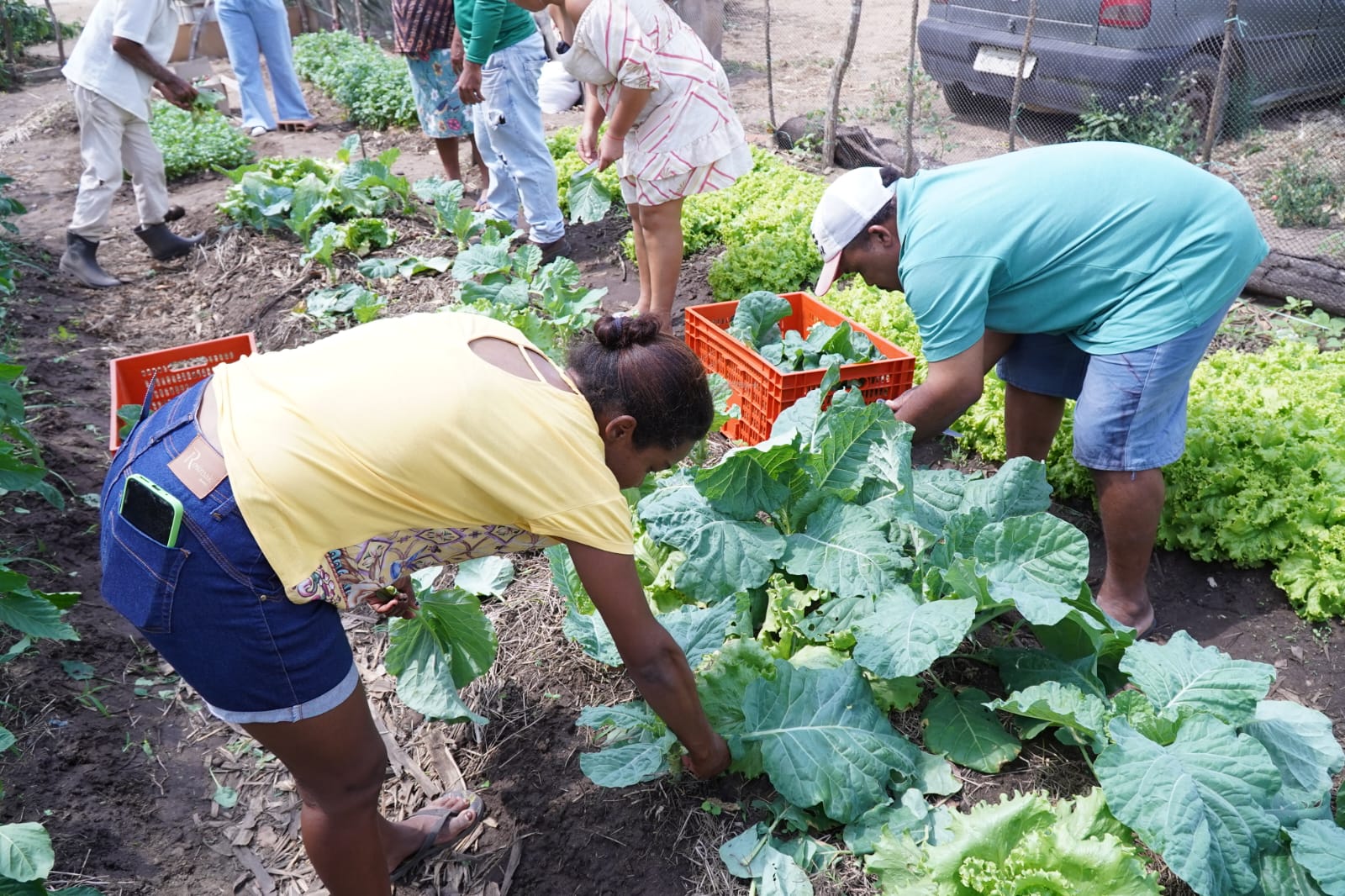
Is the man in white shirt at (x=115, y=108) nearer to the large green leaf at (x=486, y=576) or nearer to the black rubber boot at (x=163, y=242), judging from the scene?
the black rubber boot at (x=163, y=242)

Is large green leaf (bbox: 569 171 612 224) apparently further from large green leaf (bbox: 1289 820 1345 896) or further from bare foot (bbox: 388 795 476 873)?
large green leaf (bbox: 1289 820 1345 896)

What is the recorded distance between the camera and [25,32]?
14102 millimetres

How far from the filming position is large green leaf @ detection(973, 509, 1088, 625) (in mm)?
2584

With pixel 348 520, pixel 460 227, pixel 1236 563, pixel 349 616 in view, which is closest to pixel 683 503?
pixel 348 520

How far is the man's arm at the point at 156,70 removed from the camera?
612cm

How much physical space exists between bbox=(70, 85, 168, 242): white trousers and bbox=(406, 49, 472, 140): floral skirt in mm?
1787

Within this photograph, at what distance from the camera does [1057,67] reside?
7.10 meters

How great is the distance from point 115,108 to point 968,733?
6.28 metres

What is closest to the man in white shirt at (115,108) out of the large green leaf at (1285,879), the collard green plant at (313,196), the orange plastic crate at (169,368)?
the collard green plant at (313,196)

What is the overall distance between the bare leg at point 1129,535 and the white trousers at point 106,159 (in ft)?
20.1

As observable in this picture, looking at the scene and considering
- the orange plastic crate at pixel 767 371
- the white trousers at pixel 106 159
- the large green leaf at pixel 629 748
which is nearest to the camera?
the large green leaf at pixel 629 748

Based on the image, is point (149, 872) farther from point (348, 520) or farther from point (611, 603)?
point (611, 603)

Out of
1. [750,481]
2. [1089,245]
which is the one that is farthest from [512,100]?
[1089,245]

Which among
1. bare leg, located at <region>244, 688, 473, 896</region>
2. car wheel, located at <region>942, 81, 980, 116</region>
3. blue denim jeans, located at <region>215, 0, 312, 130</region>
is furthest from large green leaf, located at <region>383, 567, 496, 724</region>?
blue denim jeans, located at <region>215, 0, 312, 130</region>
